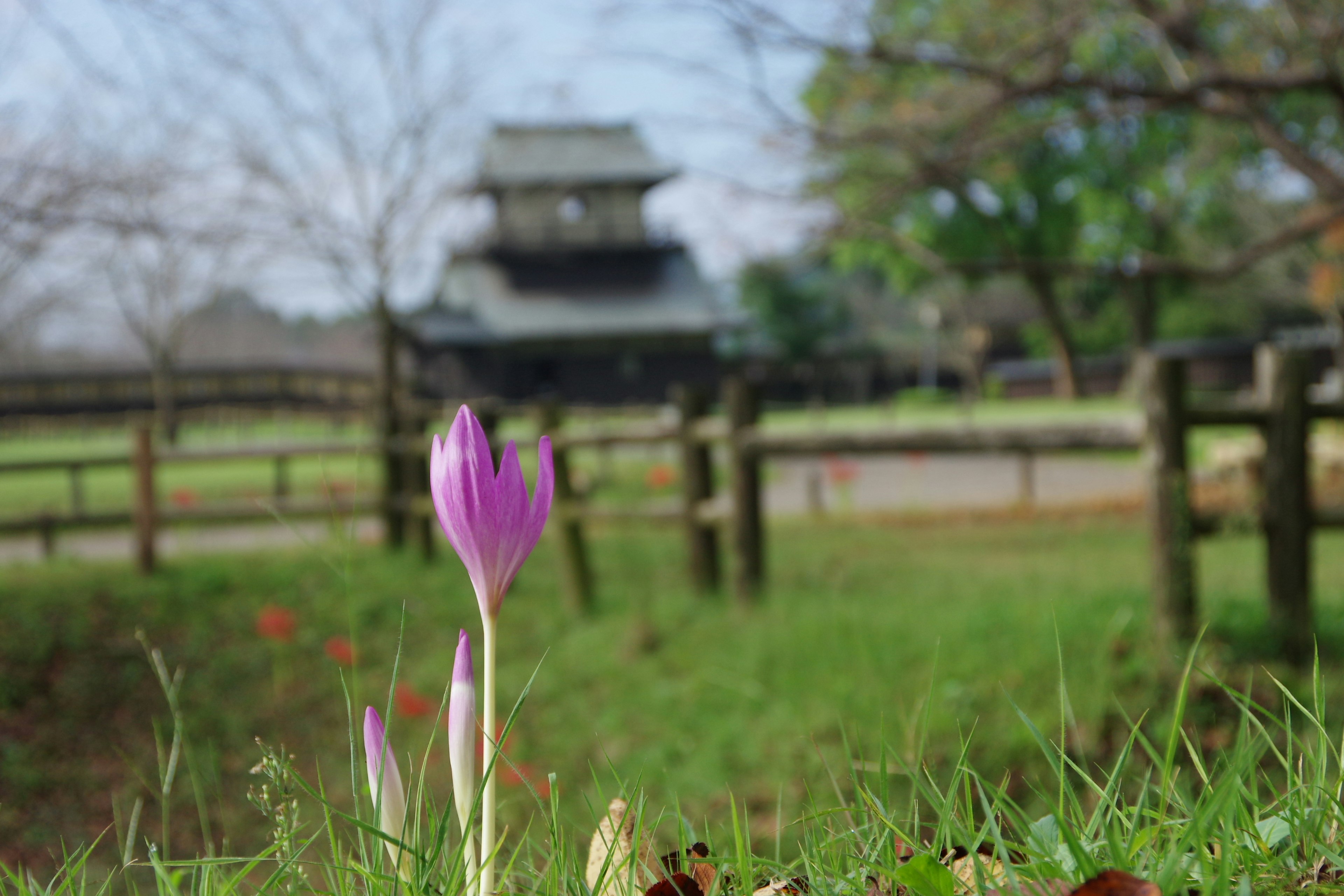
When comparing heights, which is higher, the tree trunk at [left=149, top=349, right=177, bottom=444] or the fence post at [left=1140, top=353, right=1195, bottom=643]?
the tree trunk at [left=149, top=349, right=177, bottom=444]

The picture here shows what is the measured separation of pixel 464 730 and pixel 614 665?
4.69m

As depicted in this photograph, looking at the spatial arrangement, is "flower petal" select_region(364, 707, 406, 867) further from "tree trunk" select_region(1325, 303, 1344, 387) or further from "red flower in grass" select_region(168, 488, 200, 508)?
"tree trunk" select_region(1325, 303, 1344, 387)

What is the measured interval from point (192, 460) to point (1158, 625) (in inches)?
284

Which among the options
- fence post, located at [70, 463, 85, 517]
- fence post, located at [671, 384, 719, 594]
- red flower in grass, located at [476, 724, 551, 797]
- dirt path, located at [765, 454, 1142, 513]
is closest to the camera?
red flower in grass, located at [476, 724, 551, 797]

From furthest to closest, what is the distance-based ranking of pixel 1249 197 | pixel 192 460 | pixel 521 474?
pixel 1249 197 → pixel 192 460 → pixel 521 474

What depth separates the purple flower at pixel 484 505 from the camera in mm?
648

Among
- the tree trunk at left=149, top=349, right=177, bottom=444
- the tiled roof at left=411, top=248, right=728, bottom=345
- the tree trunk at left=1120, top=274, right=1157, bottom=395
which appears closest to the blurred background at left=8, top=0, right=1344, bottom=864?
the tree trunk at left=149, top=349, right=177, bottom=444

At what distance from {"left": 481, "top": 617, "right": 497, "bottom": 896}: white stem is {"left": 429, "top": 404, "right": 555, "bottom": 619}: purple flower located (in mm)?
20

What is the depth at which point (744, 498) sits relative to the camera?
599 centimetres

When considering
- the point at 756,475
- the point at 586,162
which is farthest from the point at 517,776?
the point at 586,162

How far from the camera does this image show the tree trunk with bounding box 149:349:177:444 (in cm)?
2338

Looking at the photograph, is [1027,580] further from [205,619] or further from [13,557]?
[13,557]

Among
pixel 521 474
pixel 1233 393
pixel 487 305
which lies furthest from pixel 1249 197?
pixel 521 474

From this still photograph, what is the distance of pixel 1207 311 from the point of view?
121 ft
